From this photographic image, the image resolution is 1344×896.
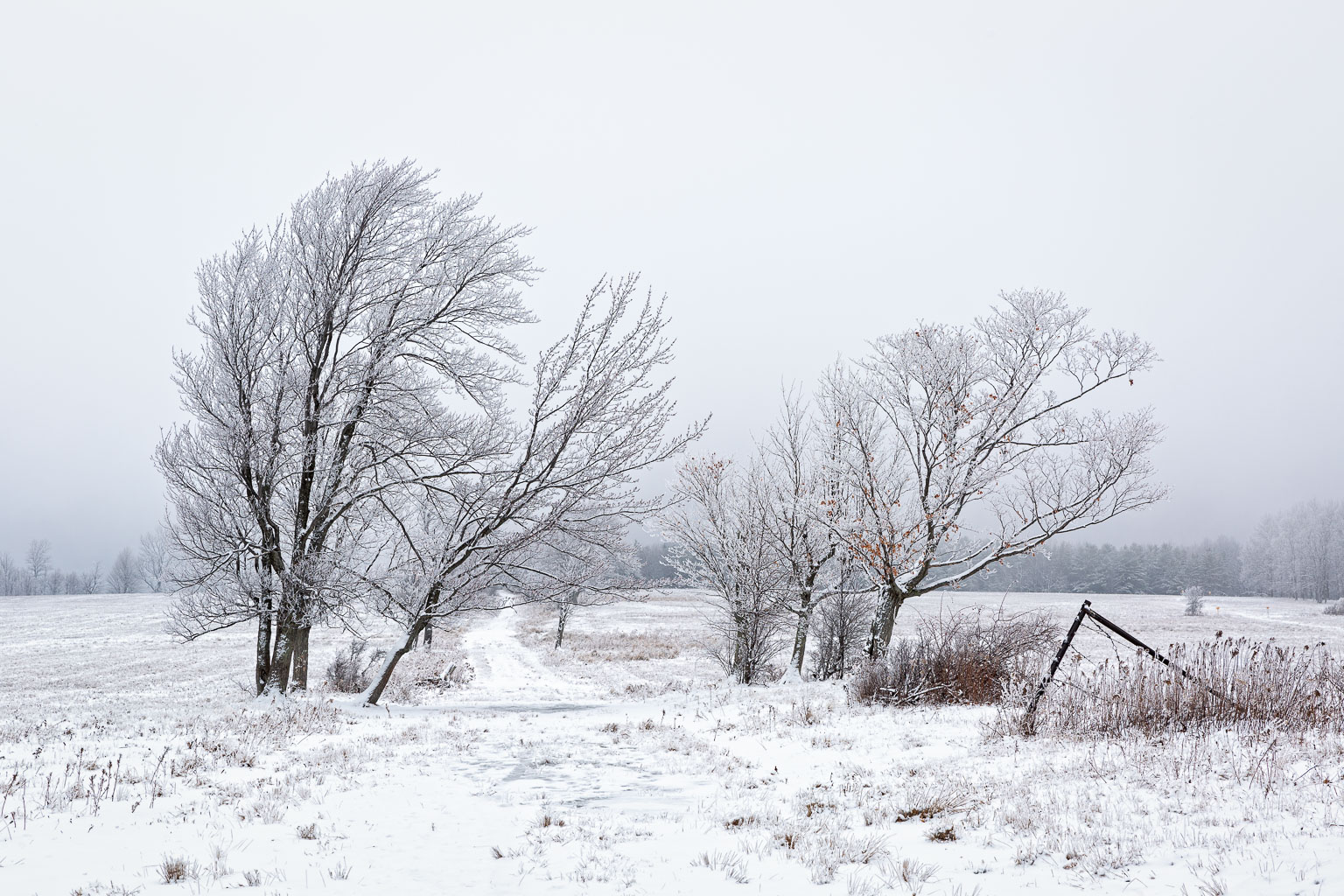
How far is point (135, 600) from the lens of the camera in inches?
3127

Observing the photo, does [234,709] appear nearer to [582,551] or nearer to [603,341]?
[582,551]

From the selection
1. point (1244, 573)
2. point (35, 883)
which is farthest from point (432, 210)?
point (1244, 573)

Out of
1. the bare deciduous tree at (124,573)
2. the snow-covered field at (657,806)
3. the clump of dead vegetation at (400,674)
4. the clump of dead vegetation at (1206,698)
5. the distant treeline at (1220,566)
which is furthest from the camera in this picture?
the bare deciduous tree at (124,573)

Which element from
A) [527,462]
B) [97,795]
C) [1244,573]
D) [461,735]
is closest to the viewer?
[97,795]

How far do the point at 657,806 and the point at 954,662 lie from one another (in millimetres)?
6880

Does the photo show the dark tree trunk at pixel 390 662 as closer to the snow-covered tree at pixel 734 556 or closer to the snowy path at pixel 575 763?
the snowy path at pixel 575 763

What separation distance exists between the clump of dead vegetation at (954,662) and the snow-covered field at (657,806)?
0.75 m

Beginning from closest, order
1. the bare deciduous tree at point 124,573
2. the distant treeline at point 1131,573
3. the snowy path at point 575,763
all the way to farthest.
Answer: the snowy path at point 575,763 → the distant treeline at point 1131,573 → the bare deciduous tree at point 124,573

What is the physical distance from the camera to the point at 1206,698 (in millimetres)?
6980

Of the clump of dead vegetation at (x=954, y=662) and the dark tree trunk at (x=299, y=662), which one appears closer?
the clump of dead vegetation at (x=954, y=662)

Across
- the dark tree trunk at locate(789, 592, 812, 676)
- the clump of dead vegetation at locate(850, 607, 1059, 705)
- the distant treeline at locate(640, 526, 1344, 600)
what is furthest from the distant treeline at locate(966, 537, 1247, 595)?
the clump of dead vegetation at locate(850, 607, 1059, 705)

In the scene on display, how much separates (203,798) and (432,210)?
11.0 metres

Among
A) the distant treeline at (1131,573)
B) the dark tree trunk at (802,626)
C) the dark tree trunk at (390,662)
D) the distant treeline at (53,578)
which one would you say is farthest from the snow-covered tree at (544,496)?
the distant treeline at (53,578)

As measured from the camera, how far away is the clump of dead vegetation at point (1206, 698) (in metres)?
6.79
